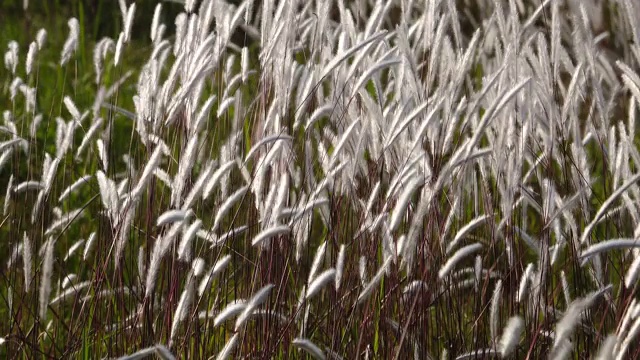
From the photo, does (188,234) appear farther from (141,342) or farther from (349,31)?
(349,31)

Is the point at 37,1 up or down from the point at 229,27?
down

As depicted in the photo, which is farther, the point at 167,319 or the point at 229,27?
the point at 229,27

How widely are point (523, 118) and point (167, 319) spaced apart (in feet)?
1.94

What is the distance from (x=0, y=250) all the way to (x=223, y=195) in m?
1.16

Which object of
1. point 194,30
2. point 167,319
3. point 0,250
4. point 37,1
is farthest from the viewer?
point 37,1

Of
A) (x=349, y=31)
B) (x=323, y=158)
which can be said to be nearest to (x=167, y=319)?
(x=323, y=158)

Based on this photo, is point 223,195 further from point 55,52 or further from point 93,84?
point 55,52

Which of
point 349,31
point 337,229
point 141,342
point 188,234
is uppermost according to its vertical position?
point 349,31

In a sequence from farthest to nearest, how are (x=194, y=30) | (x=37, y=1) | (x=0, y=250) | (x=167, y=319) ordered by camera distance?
(x=37, y=1), (x=0, y=250), (x=194, y=30), (x=167, y=319)

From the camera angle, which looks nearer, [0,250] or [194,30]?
[194,30]

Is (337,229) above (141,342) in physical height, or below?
above

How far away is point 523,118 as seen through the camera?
1.44m

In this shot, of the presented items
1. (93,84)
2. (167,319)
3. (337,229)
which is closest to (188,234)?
(167,319)

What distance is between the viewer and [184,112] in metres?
1.66
